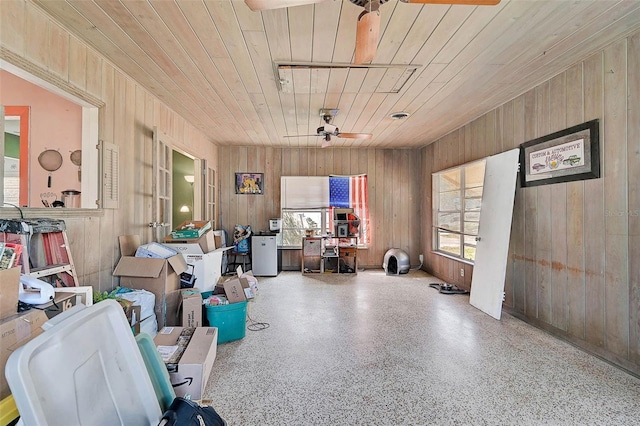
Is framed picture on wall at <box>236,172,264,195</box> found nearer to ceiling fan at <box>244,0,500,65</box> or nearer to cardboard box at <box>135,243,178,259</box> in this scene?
cardboard box at <box>135,243,178,259</box>

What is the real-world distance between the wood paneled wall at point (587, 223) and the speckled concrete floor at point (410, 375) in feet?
0.85

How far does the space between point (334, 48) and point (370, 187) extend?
4.08 meters

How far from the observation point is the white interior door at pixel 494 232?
3.38 metres

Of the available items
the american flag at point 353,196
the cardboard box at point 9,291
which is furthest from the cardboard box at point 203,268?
the american flag at point 353,196

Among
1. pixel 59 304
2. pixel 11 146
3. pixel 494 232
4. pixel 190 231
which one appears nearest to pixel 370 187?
pixel 494 232

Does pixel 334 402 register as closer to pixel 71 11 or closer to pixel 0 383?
pixel 0 383

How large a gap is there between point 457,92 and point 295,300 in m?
3.23

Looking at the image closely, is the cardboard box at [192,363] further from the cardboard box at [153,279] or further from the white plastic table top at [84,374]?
the white plastic table top at [84,374]

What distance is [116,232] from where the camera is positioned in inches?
111

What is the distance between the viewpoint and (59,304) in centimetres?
169

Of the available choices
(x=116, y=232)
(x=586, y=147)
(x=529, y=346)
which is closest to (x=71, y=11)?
(x=116, y=232)

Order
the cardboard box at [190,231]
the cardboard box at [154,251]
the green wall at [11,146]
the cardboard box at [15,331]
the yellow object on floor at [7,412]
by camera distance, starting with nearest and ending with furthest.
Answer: the yellow object on floor at [7,412]
the cardboard box at [15,331]
the cardboard box at [154,251]
the cardboard box at [190,231]
the green wall at [11,146]

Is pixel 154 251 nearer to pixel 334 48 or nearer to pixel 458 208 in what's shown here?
pixel 334 48

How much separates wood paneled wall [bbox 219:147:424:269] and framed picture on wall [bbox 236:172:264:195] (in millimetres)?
85
